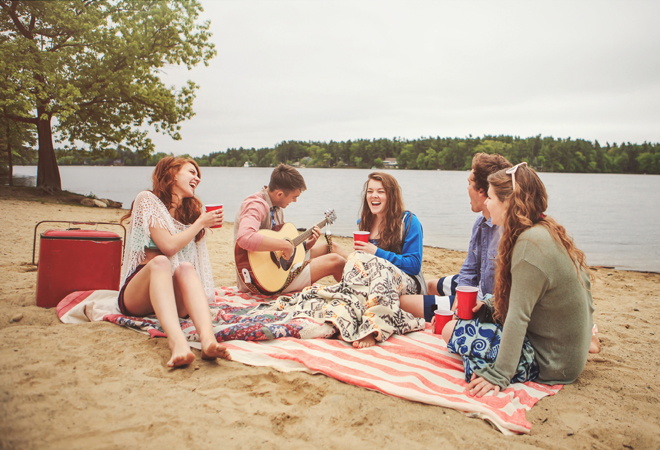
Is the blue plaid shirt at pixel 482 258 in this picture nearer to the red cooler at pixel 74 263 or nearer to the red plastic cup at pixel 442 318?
the red plastic cup at pixel 442 318

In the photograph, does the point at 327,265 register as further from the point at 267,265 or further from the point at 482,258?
the point at 482,258

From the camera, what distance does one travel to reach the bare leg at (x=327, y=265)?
4.39 metres

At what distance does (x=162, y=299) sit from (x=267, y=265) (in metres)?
1.75

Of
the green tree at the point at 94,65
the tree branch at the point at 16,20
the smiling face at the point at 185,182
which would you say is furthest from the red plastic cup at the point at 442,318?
the tree branch at the point at 16,20

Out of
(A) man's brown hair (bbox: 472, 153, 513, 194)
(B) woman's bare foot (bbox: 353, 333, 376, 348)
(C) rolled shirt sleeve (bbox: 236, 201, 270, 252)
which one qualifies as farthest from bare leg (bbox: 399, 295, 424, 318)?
(C) rolled shirt sleeve (bbox: 236, 201, 270, 252)

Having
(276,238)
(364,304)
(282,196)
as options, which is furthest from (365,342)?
(282,196)

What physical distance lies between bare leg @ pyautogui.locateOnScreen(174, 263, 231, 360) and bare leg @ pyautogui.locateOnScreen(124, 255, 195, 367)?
10 centimetres

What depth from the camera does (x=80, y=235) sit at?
3365 mm

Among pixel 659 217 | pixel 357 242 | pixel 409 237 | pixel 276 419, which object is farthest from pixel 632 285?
pixel 659 217

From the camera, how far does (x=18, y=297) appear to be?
3496 millimetres

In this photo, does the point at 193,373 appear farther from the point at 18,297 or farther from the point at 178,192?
the point at 18,297

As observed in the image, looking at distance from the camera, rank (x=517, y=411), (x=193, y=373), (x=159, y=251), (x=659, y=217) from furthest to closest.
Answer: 1. (x=659, y=217)
2. (x=159, y=251)
3. (x=193, y=373)
4. (x=517, y=411)

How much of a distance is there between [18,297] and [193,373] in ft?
7.10

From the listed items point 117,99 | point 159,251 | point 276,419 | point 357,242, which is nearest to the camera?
point 276,419
